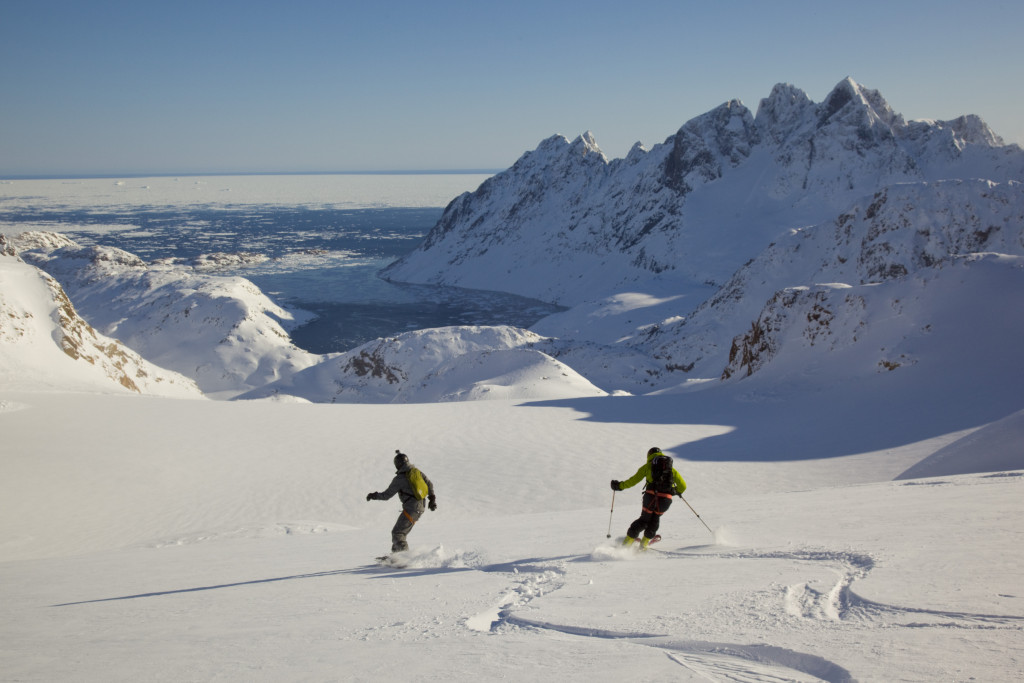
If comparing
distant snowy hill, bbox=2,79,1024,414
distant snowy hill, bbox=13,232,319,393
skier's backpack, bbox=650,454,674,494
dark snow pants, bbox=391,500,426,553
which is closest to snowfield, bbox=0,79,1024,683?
dark snow pants, bbox=391,500,426,553

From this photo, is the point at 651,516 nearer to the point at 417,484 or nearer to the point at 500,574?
the point at 500,574

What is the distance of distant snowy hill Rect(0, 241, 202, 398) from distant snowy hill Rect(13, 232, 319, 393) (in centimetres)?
2538

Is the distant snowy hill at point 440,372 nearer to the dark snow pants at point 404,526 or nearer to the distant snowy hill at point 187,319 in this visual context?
the distant snowy hill at point 187,319

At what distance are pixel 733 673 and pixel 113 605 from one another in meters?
6.57

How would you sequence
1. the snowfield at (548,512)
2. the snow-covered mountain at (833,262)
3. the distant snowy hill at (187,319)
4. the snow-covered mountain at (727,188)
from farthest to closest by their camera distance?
the snow-covered mountain at (727,188)
the distant snowy hill at (187,319)
the snow-covered mountain at (833,262)
the snowfield at (548,512)

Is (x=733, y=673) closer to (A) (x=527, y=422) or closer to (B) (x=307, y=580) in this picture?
(B) (x=307, y=580)

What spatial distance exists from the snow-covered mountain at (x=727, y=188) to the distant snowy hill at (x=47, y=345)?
302ft

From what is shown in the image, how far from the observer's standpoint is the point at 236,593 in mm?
7328

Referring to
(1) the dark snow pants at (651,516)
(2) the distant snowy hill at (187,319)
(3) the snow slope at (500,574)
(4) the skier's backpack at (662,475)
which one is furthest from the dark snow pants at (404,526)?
(2) the distant snowy hill at (187,319)

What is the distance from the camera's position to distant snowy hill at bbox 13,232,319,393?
71.6 meters

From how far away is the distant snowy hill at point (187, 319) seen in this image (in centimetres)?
7156

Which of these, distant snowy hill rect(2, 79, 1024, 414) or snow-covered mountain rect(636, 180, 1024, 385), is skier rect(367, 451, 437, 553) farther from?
snow-covered mountain rect(636, 180, 1024, 385)

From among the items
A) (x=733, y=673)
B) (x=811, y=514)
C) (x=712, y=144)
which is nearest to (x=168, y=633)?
(x=733, y=673)

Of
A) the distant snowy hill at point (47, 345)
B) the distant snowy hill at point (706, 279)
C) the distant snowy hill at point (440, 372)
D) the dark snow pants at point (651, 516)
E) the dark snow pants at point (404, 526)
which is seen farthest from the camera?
the distant snowy hill at point (440, 372)
